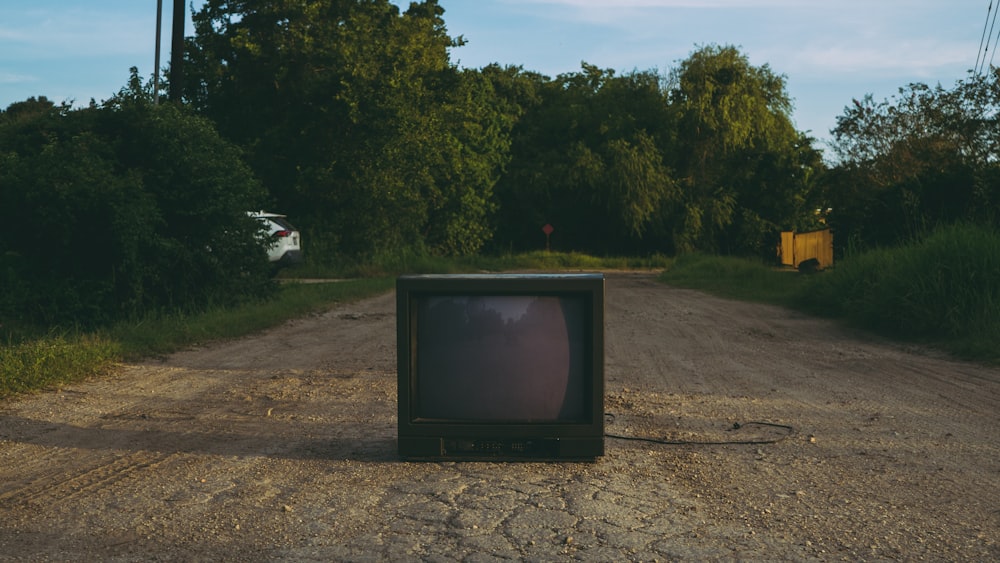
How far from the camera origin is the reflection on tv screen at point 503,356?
504 centimetres

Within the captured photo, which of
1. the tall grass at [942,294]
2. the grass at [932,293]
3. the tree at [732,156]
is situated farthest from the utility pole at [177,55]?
the tree at [732,156]

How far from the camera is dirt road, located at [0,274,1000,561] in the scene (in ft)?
12.7

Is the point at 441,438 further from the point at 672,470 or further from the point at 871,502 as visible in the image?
the point at 871,502

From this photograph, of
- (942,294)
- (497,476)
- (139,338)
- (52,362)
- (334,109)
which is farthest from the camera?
(334,109)

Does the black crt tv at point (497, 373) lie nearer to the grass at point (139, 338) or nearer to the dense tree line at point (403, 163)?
the grass at point (139, 338)

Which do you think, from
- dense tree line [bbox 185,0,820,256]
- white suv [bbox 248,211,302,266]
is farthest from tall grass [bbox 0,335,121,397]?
dense tree line [bbox 185,0,820,256]

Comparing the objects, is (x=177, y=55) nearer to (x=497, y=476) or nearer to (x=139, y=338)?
(x=139, y=338)

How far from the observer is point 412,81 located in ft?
105

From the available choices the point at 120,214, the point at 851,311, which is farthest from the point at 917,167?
the point at 120,214

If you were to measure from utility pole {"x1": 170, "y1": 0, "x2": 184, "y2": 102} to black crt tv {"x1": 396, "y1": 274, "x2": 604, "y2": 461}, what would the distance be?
14590 millimetres

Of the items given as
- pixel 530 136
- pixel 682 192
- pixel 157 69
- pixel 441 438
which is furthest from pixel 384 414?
pixel 530 136

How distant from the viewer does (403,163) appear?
31.8 metres

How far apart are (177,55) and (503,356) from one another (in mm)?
15795

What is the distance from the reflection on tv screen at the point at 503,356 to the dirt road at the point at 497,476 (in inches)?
13.4
